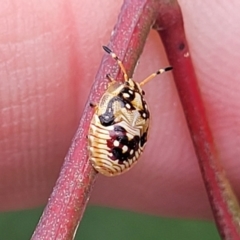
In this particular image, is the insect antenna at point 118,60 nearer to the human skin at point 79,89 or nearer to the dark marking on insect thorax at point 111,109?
the dark marking on insect thorax at point 111,109

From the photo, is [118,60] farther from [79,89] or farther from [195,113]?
[79,89]

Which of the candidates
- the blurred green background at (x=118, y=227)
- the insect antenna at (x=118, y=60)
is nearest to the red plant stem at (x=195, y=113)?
the insect antenna at (x=118, y=60)

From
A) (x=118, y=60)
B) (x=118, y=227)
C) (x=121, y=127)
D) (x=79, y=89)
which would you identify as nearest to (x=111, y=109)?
(x=121, y=127)

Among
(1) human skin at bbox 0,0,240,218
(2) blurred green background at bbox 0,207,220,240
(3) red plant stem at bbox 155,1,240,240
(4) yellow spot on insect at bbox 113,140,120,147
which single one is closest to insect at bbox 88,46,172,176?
(4) yellow spot on insect at bbox 113,140,120,147

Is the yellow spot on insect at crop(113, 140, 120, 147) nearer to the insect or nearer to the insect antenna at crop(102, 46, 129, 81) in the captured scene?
the insect

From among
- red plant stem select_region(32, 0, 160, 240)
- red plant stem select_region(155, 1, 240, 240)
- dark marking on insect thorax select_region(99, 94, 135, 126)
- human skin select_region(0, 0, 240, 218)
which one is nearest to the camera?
red plant stem select_region(32, 0, 160, 240)

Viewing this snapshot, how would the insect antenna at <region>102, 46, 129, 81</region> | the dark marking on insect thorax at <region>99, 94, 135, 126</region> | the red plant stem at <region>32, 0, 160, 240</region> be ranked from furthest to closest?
1. the dark marking on insect thorax at <region>99, 94, 135, 126</region>
2. the insect antenna at <region>102, 46, 129, 81</region>
3. the red plant stem at <region>32, 0, 160, 240</region>

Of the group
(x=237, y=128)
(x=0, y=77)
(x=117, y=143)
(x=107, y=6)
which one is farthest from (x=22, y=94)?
(x=237, y=128)
